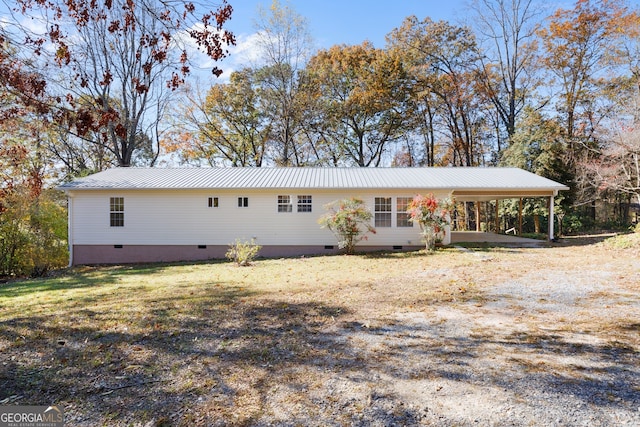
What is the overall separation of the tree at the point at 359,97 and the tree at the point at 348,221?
13.5m

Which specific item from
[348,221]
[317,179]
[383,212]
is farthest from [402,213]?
[317,179]

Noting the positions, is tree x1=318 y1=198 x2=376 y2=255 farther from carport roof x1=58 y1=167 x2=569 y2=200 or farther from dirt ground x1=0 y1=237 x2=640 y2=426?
dirt ground x1=0 y1=237 x2=640 y2=426

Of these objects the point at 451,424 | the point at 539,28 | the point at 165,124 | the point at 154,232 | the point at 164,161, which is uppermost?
the point at 539,28

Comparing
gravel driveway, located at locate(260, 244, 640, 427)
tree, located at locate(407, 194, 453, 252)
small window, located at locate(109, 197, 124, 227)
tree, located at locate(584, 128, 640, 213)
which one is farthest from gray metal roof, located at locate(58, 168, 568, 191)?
gravel driveway, located at locate(260, 244, 640, 427)

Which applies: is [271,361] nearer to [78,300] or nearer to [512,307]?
[512,307]

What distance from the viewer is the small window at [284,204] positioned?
1395cm

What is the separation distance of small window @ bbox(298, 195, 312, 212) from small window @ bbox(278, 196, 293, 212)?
402 millimetres

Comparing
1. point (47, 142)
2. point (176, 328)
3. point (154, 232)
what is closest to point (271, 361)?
point (176, 328)

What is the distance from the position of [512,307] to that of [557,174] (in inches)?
679

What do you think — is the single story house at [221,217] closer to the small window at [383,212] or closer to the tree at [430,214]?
the small window at [383,212]

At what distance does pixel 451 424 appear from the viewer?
2.41m

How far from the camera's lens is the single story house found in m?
13.7

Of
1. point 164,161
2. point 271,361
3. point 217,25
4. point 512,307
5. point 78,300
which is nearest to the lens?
point 271,361

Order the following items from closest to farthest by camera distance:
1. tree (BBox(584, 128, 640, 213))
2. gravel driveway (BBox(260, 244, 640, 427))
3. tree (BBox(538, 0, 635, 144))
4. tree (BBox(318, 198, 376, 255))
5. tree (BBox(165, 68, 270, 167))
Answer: gravel driveway (BBox(260, 244, 640, 427))
tree (BBox(318, 198, 376, 255))
tree (BBox(584, 128, 640, 213))
tree (BBox(538, 0, 635, 144))
tree (BBox(165, 68, 270, 167))
